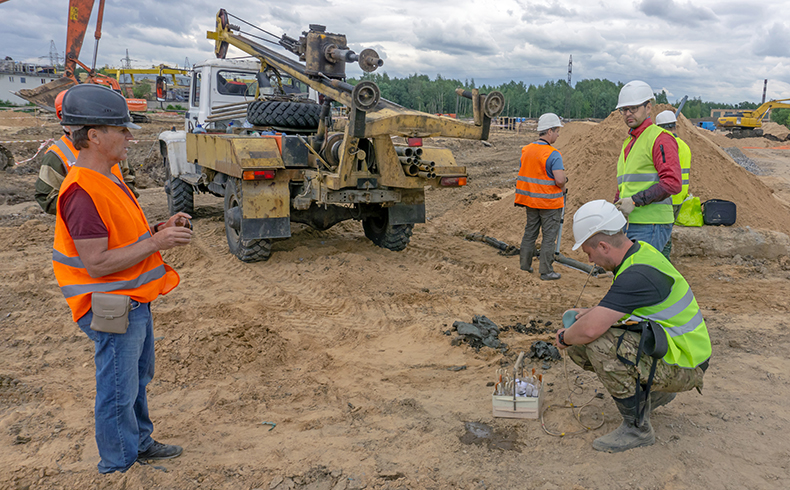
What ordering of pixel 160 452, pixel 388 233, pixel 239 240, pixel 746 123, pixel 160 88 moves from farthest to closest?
pixel 746 123, pixel 160 88, pixel 388 233, pixel 239 240, pixel 160 452

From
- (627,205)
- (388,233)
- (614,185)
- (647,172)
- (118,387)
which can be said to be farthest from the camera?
(614,185)

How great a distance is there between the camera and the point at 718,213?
7750 millimetres

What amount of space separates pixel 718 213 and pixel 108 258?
7.86m

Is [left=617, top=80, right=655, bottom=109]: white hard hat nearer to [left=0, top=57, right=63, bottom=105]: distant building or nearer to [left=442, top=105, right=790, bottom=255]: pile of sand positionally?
[left=442, top=105, right=790, bottom=255]: pile of sand

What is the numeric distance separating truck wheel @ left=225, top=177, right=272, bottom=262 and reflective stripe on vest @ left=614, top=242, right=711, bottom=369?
4.91m

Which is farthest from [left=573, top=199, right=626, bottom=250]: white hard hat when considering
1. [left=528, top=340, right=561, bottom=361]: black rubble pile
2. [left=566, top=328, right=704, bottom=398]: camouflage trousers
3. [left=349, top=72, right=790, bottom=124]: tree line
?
[left=349, top=72, right=790, bottom=124]: tree line

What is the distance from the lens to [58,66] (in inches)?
2363

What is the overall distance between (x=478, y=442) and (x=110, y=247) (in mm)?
2224

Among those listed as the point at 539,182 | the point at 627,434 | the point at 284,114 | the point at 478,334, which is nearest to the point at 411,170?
the point at 539,182

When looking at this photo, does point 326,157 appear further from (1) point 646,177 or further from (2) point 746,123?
(2) point 746,123

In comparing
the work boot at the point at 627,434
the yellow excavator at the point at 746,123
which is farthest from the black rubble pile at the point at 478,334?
the yellow excavator at the point at 746,123

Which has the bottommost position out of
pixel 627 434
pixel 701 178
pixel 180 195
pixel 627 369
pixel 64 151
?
pixel 627 434

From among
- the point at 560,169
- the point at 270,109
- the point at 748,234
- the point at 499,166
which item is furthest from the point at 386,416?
the point at 499,166

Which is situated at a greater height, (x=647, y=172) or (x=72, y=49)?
(x=72, y=49)
